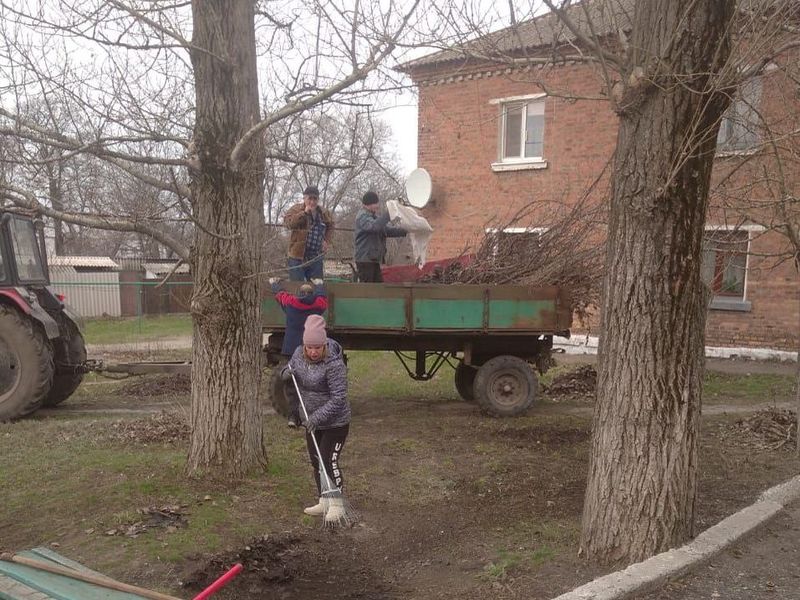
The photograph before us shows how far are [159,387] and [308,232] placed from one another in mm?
4088

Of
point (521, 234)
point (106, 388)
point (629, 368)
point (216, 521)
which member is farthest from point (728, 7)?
point (106, 388)

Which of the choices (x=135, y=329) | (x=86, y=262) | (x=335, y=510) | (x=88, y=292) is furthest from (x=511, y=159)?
(x=86, y=262)

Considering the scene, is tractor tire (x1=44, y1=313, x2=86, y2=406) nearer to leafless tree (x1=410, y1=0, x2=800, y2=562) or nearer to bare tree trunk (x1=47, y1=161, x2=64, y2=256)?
bare tree trunk (x1=47, y1=161, x2=64, y2=256)

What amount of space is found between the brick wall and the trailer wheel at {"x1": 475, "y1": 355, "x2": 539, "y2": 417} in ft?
12.7

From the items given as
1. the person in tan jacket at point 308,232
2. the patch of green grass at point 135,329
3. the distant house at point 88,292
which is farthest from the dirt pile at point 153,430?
the distant house at point 88,292

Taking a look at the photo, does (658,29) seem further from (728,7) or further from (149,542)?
(149,542)

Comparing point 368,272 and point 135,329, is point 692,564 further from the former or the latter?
point 135,329

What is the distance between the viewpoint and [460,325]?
7.77 metres

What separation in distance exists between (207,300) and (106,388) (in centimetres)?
642

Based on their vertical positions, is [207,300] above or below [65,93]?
below

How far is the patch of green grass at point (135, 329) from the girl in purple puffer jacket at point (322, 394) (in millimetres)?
12690

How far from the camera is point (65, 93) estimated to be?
178 inches

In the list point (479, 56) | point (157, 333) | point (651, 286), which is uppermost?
point (479, 56)

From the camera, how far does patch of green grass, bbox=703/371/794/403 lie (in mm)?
9562
